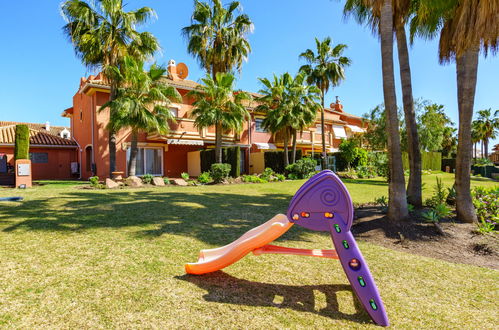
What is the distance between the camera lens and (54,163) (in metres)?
24.4

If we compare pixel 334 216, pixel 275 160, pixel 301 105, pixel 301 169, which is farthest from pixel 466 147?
pixel 275 160

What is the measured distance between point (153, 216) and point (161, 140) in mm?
15980

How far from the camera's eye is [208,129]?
2391 cm

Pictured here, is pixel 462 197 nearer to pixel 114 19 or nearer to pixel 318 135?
pixel 114 19

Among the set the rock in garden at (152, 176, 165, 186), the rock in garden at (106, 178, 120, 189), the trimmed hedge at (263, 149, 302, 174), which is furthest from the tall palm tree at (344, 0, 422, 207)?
the trimmed hedge at (263, 149, 302, 174)

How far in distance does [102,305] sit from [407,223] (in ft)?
21.4

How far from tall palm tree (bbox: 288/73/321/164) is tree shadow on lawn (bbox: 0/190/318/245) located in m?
13.9

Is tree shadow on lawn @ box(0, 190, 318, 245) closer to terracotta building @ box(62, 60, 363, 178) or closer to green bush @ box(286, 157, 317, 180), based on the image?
terracotta building @ box(62, 60, 363, 178)

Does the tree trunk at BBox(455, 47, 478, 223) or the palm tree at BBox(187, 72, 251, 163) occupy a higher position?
the palm tree at BBox(187, 72, 251, 163)

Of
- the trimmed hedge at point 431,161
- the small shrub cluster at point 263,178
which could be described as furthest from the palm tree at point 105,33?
the trimmed hedge at point 431,161

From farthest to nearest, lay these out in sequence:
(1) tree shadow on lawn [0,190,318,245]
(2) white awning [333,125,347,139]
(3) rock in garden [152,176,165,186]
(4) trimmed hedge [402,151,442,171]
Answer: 1. (4) trimmed hedge [402,151,442,171]
2. (2) white awning [333,125,347,139]
3. (3) rock in garden [152,176,165,186]
4. (1) tree shadow on lawn [0,190,318,245]

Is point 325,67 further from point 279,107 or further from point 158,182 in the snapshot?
point 158,182

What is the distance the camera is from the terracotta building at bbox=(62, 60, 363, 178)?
20.6 m

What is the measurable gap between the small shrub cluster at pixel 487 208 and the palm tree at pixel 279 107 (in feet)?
50.3
